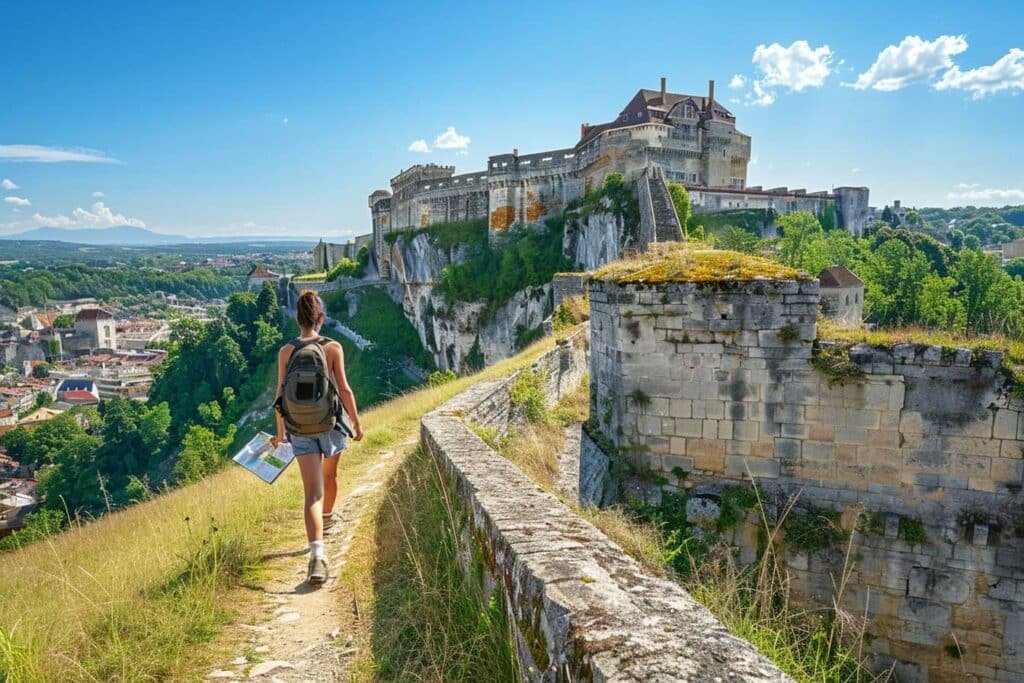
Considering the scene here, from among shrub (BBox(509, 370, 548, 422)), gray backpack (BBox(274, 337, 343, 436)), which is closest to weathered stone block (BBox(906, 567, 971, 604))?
shrub (BBox(509, 370, 548, 422))

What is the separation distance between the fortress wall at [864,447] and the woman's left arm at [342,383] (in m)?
3.21

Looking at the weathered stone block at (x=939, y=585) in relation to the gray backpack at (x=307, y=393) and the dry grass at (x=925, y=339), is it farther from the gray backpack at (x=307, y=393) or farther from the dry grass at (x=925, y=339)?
the gray backpack at (x=307, y=393)

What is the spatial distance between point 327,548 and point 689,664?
3.62 meters

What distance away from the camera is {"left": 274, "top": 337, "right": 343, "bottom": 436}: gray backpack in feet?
13.9

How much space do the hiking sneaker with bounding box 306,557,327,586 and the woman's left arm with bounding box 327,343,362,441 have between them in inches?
33.9

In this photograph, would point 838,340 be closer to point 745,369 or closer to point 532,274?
point 745,369

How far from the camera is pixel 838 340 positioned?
20.3ft

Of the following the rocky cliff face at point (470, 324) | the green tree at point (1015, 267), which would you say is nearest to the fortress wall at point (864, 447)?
the rocky cliff face at point (470, 324)

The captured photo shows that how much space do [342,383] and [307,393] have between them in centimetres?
34

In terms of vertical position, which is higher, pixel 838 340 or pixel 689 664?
pixel 838 340

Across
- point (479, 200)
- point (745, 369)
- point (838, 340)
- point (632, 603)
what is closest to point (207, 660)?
point (632, 603)

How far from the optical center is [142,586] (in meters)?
3.90

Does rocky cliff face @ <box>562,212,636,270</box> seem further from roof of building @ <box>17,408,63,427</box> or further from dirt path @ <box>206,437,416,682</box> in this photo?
roof of building @ <box>17,408,63,427</box>

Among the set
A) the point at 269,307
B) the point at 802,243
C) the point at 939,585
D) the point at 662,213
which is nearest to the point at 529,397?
the point at 939,585
